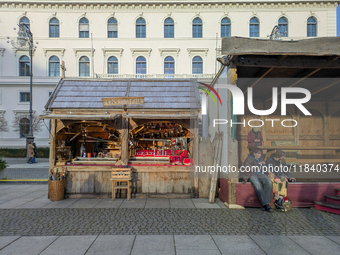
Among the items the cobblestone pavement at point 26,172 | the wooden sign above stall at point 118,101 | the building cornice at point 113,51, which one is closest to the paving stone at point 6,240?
the wooden sign above stall at point 118,101

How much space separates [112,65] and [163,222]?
Answer: 26.2m

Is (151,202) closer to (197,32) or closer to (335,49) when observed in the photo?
(335,49)

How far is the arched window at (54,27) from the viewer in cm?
2838

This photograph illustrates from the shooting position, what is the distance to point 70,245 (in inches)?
158

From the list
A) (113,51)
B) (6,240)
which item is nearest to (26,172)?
(6,240)

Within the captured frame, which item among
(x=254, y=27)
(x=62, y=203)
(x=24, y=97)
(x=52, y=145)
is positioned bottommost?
(x=62, y=203)

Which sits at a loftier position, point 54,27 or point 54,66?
point 54,27

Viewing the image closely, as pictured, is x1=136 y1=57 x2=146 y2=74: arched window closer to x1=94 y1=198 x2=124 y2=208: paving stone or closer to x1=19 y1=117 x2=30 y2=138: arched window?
x1=19 y1=117 x2=30 y2=138: arched window

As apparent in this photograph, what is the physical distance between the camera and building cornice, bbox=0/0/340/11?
27.6 metres

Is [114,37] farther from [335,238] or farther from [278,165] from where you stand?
[335,238]

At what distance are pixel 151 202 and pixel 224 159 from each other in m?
2.58

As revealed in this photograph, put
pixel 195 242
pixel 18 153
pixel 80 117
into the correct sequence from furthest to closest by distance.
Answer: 1. pixel 18 153
2. pixel 80 117
3. pixel 195 242


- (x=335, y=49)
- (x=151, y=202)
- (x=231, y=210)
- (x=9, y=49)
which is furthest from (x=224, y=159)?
(x=9, y=49)

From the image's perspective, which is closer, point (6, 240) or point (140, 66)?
point (6, 240)
